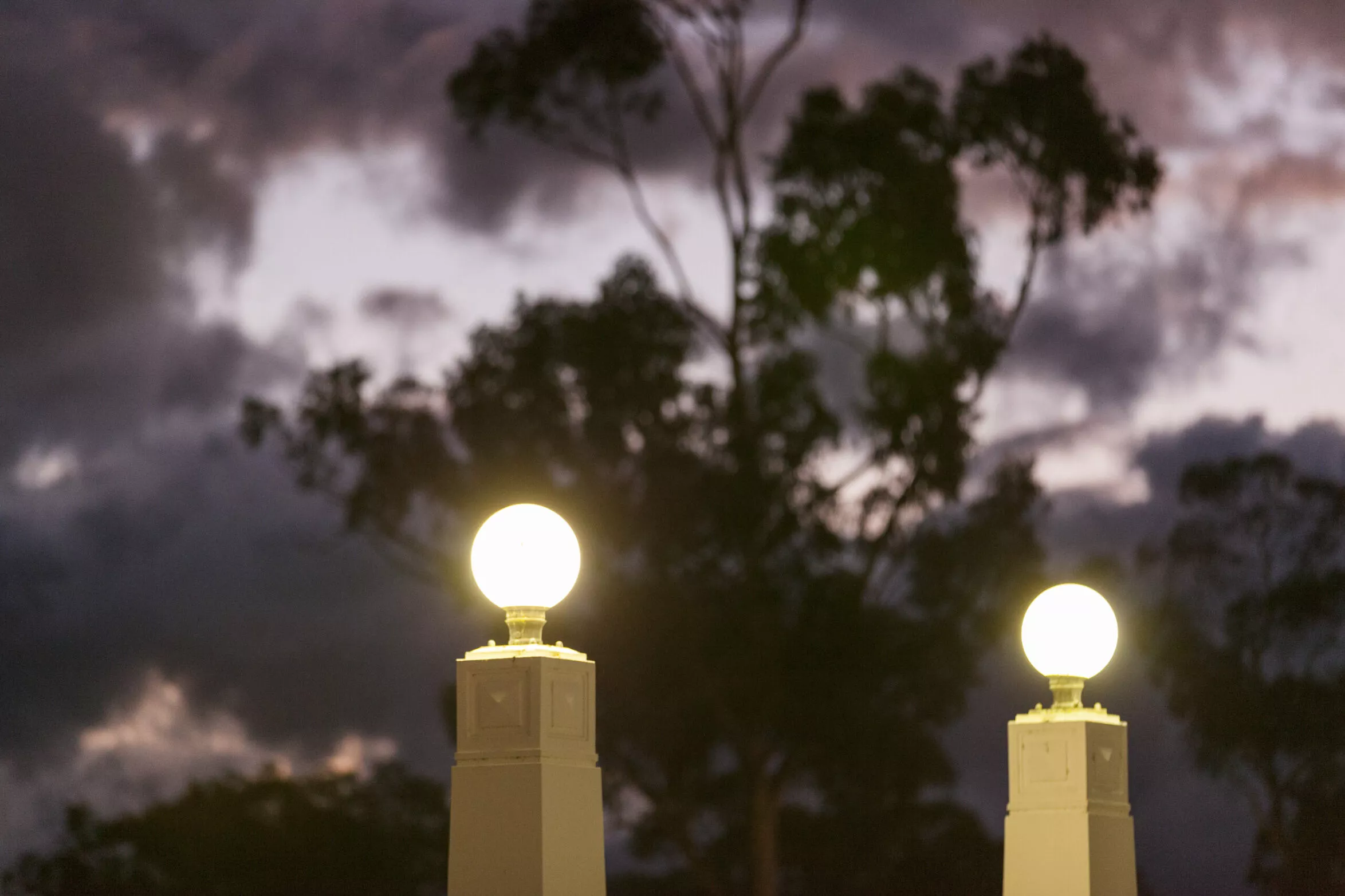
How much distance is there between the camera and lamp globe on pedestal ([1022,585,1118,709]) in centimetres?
806

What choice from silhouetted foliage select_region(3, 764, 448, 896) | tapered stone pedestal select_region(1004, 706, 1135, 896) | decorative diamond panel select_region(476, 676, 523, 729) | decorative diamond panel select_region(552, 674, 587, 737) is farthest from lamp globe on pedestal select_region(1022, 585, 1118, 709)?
silhouetted foliage select_region(3, 764, 448, 896)

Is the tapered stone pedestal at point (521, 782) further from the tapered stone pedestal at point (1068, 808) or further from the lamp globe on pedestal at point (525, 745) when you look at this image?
the tapered stone pedestal at point (1068, 808)

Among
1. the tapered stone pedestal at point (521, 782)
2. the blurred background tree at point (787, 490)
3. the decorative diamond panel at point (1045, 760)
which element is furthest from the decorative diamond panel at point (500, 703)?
the blurred background tree at point (787, 490)

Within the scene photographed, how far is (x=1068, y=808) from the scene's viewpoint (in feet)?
26.1

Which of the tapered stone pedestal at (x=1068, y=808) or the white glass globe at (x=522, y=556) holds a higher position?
the white glass globe at (x=522, y=556)

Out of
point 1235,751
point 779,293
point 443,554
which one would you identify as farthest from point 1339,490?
point 443,554

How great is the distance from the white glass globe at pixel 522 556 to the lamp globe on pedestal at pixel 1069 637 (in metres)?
2.61

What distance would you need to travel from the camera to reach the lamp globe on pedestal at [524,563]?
6.34 m

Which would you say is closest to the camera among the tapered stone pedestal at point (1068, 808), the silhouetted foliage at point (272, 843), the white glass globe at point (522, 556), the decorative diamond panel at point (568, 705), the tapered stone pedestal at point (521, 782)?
the tapered stone pedestal at point (521, 782)

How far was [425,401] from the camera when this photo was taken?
23844 mm

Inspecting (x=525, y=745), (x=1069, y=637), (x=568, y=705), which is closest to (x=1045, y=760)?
(x=1069, y=637)

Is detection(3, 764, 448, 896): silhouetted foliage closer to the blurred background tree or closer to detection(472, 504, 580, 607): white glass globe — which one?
the blurred background tree

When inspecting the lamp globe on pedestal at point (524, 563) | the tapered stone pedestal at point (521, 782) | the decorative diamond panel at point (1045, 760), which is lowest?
the tapered stone pedestal at point (521, 782)

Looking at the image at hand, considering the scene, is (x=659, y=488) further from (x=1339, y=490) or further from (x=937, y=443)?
(x=1339, y=490)
